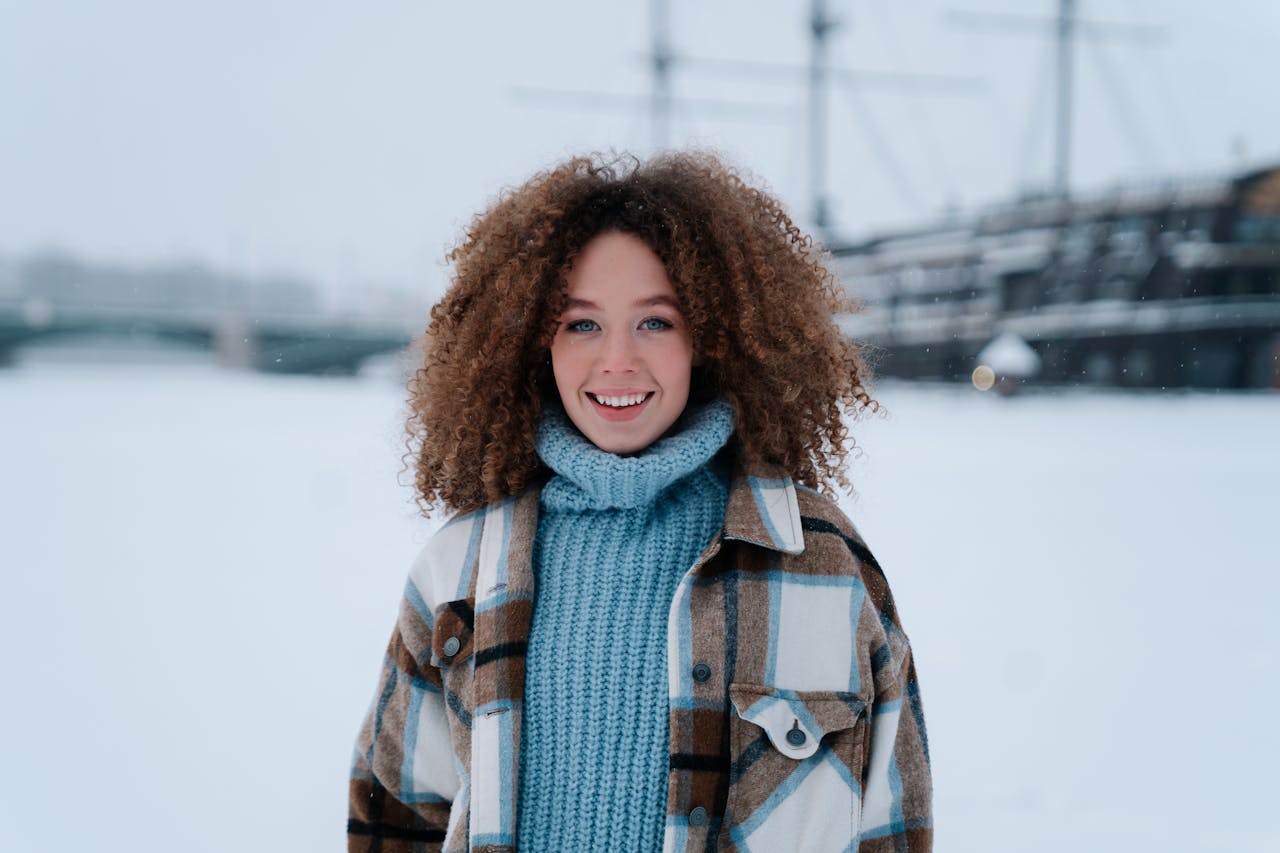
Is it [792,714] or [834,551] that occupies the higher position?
[834,551]

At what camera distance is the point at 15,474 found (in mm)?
6430

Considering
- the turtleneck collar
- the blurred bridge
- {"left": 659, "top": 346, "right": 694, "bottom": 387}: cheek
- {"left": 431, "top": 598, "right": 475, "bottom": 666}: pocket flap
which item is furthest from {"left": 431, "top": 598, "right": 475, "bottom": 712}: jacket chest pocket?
the blurred bridge

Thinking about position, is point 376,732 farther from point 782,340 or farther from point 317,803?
point 317,803

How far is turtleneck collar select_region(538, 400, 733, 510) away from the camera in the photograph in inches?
46.8

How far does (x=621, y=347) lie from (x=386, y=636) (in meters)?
2.71

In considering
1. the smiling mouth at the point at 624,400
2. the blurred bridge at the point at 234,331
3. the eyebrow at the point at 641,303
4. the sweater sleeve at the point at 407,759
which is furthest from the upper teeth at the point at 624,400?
the blurred bridge at the point at 234,331

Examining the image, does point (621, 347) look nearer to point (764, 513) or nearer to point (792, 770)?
point (764, 513)

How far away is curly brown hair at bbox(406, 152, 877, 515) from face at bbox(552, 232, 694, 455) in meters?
0.03

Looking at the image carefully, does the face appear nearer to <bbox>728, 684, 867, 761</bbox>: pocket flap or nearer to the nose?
the nose

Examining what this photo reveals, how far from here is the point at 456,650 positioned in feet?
4.07

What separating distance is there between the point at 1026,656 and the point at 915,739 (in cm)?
242

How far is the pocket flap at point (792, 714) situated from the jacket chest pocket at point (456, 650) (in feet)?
1.18

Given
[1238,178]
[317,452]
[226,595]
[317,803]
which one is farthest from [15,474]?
[1238,178]

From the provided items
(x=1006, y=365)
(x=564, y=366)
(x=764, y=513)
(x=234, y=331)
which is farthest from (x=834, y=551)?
(x=234, y=331)
